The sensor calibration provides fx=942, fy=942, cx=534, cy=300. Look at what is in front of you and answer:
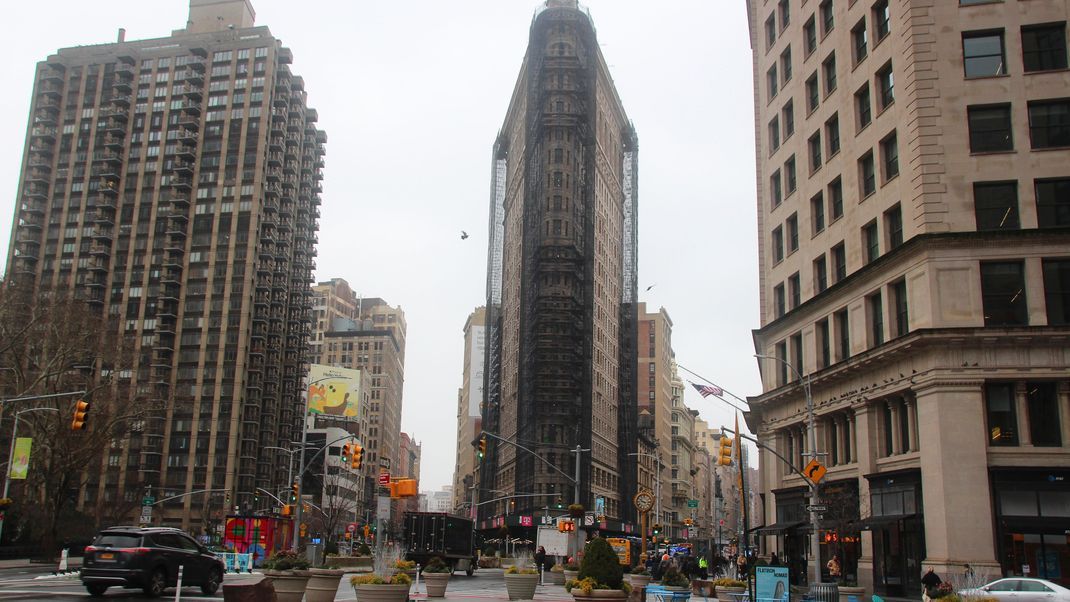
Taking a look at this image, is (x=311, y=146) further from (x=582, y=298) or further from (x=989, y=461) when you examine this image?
(x=989, y=461)

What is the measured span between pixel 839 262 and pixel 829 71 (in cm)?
1062

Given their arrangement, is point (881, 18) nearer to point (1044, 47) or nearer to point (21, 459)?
point (1044, 47)

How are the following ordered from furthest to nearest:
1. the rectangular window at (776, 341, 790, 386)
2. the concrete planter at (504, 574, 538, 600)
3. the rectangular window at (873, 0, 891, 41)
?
the rectangular window at (776, 341, 790, 386)
the rectangular window at (873, 0, 891, 41)
the concrete planter at (504, 574, 538, 600)

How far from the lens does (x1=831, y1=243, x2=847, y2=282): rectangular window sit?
4681cm

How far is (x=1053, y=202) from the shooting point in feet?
124

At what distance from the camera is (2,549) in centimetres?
5325

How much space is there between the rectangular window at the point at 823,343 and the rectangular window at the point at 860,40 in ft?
42.8

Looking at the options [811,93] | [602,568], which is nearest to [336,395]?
[811,93]

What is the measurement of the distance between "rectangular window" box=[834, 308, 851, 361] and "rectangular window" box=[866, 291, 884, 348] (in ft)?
8.42

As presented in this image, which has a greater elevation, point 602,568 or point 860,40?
point 860,40

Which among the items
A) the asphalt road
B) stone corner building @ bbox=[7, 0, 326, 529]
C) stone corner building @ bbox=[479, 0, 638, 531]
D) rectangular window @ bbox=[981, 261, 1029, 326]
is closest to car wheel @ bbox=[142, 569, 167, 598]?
the asphalt road

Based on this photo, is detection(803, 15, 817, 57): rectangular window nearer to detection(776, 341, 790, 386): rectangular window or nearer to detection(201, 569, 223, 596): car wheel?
detection(776, 341, 790, 386): rectangular window

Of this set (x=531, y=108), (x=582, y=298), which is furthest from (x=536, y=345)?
(x=531, y=108)

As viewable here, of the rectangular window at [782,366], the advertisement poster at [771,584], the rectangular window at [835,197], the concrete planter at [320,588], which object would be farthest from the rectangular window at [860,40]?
the concrete planter at [320,588]
